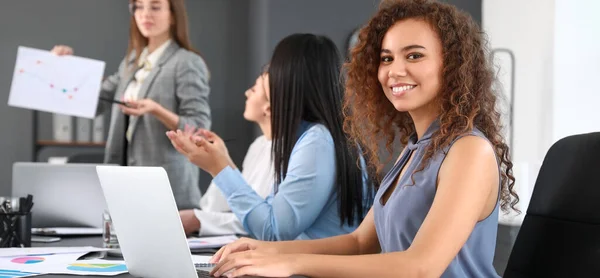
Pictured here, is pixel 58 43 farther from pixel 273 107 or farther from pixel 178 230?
pixel 178 230

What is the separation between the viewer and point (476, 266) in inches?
55.6

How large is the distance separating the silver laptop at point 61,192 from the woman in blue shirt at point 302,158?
1.35 feet

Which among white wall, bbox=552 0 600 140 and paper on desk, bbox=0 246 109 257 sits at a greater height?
white wall, bbox=552 0 600 140

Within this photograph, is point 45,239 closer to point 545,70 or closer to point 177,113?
point 177,113

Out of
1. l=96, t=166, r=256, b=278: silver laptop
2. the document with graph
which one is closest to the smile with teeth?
l=96, t=166, r=256, b=278: silver laptop

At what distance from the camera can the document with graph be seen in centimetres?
299

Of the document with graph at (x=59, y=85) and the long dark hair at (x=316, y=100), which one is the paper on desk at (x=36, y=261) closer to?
the long dark hair at (x=316, y=100)

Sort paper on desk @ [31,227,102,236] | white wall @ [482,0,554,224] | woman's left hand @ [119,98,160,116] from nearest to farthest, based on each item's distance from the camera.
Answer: paper on desk @ [31,227,102,236] → woman's left hand @ [119,98,160,116] → white wall @ [482,0,554,224]

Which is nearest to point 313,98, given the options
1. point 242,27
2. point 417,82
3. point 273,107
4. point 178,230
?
point 273,107

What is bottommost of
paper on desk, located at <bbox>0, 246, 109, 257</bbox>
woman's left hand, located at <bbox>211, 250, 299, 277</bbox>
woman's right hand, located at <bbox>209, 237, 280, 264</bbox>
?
paper on desk, located at <bbox>0, 246, 109, 257</bbox>

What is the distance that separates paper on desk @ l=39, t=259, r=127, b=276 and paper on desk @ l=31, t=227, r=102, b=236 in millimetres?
635

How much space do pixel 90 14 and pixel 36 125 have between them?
2.69 ft

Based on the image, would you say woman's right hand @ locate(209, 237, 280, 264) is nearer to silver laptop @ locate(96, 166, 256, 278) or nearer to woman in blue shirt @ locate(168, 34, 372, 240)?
silver laptop @ locate(96, 166, 256, 278)

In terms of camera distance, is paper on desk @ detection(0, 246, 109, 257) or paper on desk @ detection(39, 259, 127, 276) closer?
paper on desk @ detection(39, 259, 127, 276)
